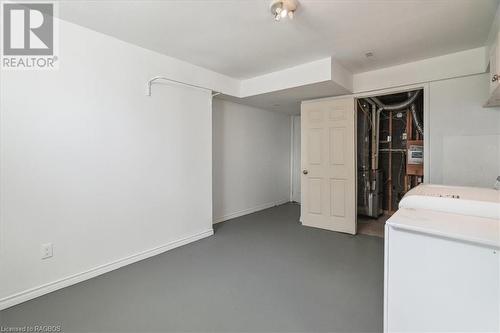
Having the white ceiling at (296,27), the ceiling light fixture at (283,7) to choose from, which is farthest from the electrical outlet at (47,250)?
the ceiling light fixture at (283,7)

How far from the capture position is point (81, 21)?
223 centimetres

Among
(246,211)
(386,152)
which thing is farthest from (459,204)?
(386,152)

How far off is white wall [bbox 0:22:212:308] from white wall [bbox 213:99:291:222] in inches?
40.1

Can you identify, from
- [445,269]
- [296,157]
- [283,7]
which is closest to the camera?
[445,269]

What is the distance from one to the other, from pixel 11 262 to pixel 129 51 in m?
2.22

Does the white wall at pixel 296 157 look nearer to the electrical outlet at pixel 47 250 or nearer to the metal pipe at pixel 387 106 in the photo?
the metal pipe at pixel 387 106

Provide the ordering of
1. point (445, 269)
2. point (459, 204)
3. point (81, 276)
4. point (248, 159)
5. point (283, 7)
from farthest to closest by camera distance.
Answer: point (248, 159), point (81, 276), point (283, 7), point (459, 204), point (445, 269)

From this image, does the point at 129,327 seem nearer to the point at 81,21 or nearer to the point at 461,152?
the point at 81,21

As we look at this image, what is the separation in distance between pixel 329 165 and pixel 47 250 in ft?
11.8

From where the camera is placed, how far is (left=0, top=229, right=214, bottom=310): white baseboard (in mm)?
1980

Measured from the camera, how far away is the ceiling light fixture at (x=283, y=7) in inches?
75.4

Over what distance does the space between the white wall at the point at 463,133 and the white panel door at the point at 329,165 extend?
1.01m

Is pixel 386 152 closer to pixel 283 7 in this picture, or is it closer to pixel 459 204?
pixel 459 204

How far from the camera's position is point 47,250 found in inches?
84.7
